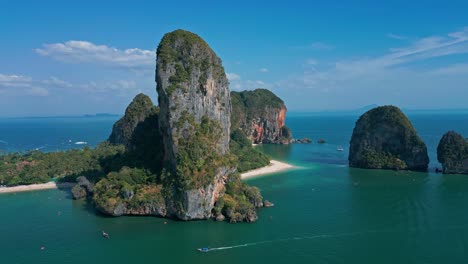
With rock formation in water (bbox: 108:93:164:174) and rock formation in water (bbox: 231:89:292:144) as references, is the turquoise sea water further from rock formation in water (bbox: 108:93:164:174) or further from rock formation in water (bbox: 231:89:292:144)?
rock formation in water (bbox: 231:89:292:144)

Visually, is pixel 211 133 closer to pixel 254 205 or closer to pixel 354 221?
pixel 254 205

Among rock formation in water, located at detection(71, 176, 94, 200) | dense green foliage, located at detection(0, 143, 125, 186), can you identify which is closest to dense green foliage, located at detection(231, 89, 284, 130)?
dense green foliage, located at detection(0, 143, 125, 186)

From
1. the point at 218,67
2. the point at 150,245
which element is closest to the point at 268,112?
the point at 218,67

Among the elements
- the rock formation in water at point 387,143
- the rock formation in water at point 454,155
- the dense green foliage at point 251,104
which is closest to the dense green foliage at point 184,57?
the rock formation in water at point 387,143

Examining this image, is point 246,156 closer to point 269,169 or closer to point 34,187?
point 269,169

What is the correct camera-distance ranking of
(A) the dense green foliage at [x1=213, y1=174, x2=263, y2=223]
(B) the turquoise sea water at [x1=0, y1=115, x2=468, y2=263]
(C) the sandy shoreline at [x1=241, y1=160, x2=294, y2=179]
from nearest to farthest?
(B) the turquoise sea water at [x1=0, y1=115, x2=468, y2=263] < (A) the dense green foliage at [x1=213, y1=174, x2=263, y2=223] < (C) the sandy shoreline at [x1=241, y1=160, x2=294, y2=179]

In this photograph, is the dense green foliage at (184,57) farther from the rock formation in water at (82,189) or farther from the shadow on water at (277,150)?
the shadow on water at (277,150)
